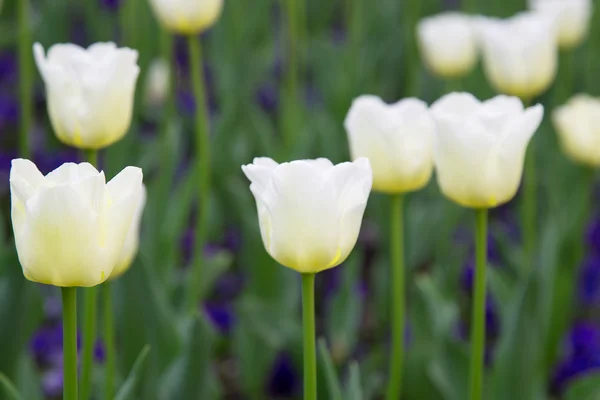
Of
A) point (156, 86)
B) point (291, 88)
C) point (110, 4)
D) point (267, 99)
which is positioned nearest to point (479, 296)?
point (291, 88)

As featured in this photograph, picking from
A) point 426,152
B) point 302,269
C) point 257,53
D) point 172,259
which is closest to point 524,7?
point 257,53

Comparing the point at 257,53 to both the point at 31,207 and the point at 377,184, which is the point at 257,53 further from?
the point at 31,207

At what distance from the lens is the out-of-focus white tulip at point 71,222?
2.61ft

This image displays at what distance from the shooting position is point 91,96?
44.6 inches

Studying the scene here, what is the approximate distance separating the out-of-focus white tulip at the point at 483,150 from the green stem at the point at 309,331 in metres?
0.27

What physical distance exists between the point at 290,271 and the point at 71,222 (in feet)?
3.79

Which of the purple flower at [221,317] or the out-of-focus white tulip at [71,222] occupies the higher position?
the out-of-focus white tulip at [71,222]

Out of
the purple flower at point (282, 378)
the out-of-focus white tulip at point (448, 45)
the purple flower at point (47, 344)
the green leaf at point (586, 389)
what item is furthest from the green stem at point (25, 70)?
the green leaf at point (586, 389)

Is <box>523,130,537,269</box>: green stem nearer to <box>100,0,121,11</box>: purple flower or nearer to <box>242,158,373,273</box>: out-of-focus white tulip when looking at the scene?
<box>242,158,373,273</box>: out-of-focus white tulip

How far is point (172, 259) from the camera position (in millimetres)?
1783

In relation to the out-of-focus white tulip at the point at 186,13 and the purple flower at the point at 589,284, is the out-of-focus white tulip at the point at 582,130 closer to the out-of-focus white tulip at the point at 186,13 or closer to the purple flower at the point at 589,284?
the purple flower at the point at 589,284

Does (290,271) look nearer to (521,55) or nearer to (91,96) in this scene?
(521,55)

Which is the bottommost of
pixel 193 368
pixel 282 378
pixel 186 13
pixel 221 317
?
pixel 282 378

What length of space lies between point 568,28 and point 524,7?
3.81 feet
